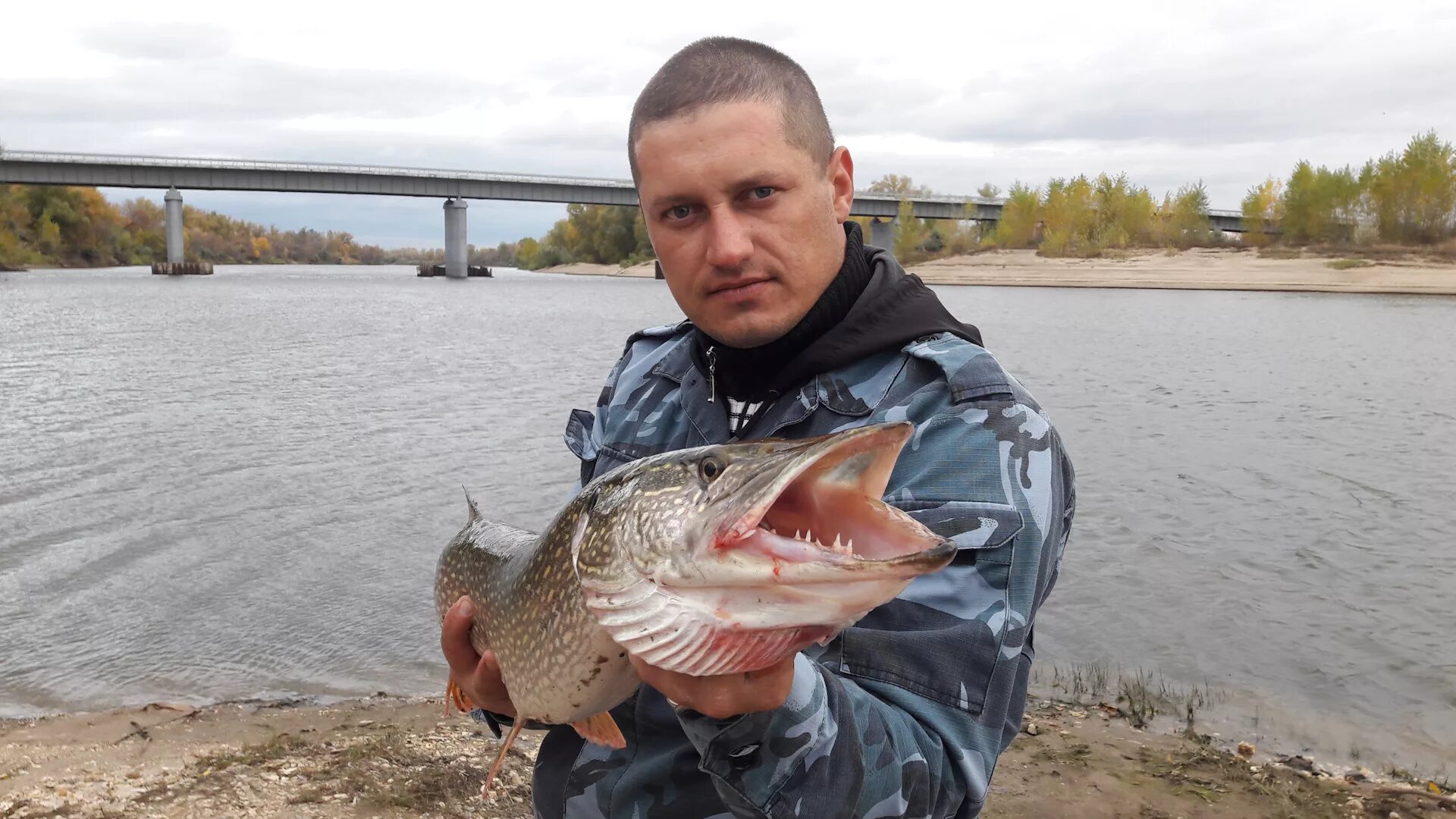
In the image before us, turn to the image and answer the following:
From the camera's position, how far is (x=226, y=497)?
10.2 metres

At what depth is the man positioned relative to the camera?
164 centimetres

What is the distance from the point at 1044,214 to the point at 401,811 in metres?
72.9

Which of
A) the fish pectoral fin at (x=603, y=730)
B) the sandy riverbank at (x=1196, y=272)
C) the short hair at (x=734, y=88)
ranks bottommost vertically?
the fish pectoral fin at (x=603, y=730)

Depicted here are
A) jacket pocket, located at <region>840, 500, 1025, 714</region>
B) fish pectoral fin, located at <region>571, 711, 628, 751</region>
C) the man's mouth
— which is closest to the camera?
jacket pocket, located at <region>840, 500, 1025, 714</region>

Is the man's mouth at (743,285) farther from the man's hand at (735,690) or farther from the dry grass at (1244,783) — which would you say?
the dry grass at (1244,783)

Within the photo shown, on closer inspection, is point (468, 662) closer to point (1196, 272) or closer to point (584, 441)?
point (584, 441)

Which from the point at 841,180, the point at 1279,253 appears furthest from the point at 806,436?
the point at 1279,253

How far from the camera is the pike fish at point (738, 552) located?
1396 mm

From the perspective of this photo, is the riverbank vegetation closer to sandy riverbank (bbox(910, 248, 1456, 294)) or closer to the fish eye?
sandy riverbank (bbox(910, 248, 1456, 294))

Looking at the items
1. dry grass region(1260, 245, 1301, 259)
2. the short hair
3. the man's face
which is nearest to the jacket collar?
the man's face

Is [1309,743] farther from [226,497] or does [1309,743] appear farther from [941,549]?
[226,497]

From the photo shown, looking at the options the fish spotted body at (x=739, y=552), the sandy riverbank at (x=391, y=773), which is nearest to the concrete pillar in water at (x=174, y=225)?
the sandy riverbank at (x=391, y=773)

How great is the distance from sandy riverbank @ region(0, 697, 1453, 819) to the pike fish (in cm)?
307

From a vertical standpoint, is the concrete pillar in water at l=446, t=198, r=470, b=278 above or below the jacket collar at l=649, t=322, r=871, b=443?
above
